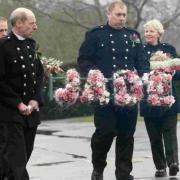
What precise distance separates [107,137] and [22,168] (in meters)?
1.41

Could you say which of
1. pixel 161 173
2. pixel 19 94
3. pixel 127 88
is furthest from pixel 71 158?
pixel 19 94

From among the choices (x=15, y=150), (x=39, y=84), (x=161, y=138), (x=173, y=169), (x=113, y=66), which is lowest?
(x=173, y=169)

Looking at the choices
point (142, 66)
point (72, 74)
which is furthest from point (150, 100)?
point (72, 74)

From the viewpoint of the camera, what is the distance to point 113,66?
823 cm

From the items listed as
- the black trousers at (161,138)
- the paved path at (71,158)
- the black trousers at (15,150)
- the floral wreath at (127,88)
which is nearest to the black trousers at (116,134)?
the floral wreath at (127,88)

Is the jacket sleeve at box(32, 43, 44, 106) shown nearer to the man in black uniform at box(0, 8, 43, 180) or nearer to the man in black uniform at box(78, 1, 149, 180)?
the man in black uniform at box(0, 8, 43, 180)

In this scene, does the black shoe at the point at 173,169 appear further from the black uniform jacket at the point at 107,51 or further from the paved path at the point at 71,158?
the black uniform jacket at the point at 107,51

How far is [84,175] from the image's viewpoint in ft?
30.6

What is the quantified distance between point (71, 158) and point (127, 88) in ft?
11.7

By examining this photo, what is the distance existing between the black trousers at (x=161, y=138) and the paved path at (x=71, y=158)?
9.6 inches

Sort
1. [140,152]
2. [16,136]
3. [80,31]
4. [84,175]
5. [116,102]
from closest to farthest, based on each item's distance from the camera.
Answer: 1. [16,136]
2. [116,102]
3. [84,175]
4. [140,152]
5. [80,31]

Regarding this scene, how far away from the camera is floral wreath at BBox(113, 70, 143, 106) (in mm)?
8062

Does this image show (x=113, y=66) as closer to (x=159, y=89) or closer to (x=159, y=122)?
(x=159, y=89)

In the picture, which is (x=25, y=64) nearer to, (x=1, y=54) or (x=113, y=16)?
(x=1, y=54)
